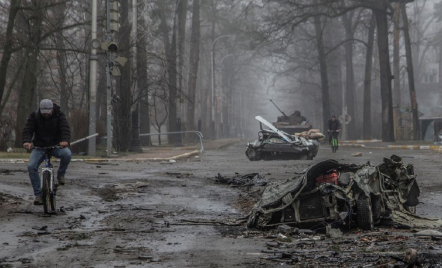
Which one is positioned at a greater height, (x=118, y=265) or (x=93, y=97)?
(x=93, y=97)

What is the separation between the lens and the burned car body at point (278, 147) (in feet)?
80.3

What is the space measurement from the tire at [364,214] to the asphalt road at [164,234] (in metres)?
0.14

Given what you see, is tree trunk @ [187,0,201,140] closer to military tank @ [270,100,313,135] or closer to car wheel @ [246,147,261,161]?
military tank @ [270,100,313,135]

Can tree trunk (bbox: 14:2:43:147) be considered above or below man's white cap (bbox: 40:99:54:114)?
above

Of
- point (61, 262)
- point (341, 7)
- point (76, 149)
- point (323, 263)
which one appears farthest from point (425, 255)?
point (341, 7)

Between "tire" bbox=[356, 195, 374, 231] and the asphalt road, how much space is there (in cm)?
14

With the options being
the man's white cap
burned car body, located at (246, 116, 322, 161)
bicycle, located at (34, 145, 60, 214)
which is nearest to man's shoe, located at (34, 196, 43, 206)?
bicycle, located at (34, 145, 60, 214)

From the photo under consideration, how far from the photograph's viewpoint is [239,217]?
10008 millimetres

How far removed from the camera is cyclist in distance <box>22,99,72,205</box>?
417 inches

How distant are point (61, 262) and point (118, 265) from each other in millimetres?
518

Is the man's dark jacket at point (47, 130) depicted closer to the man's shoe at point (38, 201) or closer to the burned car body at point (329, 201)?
the man's shoe at point (38, 201)

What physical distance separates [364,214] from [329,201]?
15.6 inches

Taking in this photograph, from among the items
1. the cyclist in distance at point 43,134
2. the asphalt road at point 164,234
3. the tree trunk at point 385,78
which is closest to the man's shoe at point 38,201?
the cyclist in distance at point 43,134

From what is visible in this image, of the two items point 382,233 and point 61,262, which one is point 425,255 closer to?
point 382,233
